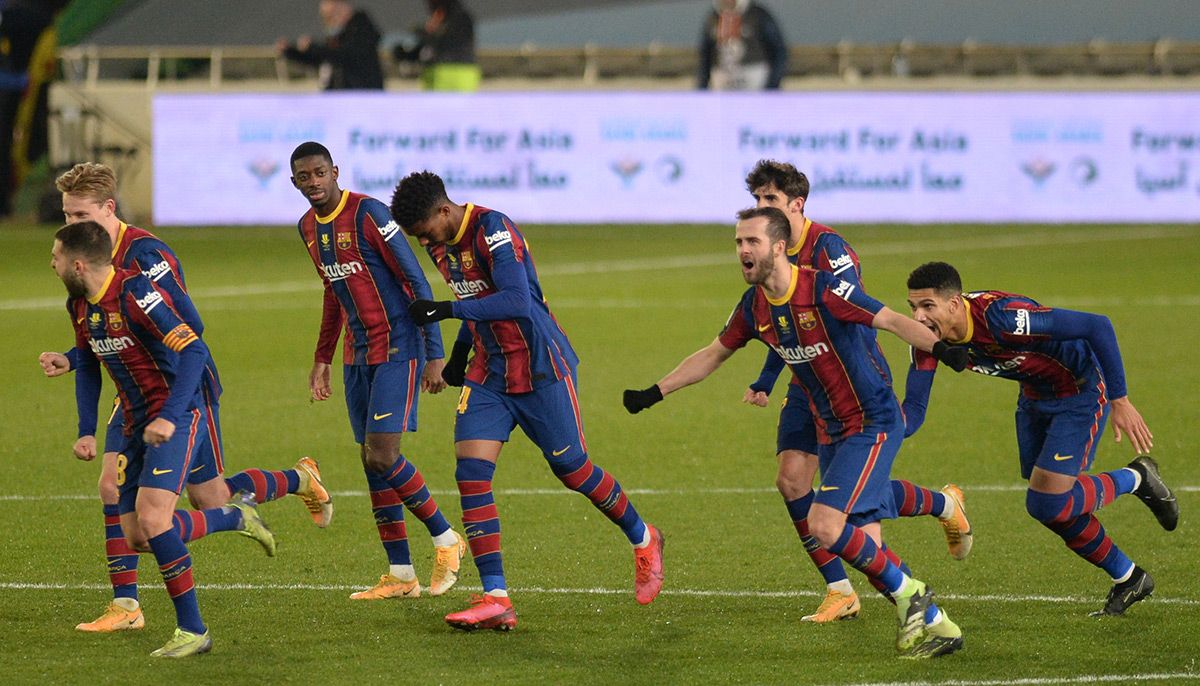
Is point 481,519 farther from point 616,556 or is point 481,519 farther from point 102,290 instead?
point 102,290

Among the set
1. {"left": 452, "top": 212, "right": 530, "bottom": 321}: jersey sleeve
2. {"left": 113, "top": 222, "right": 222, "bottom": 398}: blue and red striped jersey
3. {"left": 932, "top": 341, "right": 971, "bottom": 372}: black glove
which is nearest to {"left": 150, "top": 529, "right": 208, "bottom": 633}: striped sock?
{"left": 113, "top": 222, "right": 222, "bottom": 398}: blue and red striped jersey

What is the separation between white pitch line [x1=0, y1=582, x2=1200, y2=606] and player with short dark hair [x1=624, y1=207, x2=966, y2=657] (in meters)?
0.81

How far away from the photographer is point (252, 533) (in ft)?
24.1

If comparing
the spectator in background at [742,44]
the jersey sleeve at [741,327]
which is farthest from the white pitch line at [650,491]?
the spectator in background at [742,44]

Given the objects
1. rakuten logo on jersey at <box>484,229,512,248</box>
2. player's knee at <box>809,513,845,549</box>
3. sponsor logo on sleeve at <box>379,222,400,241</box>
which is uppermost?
sponsor logo on sleeve at <box>379,222,400,241</box>

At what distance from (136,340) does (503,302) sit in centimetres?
140

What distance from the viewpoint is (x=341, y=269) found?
775 cm

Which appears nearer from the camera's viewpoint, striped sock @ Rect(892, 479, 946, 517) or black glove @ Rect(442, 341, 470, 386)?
striped sock @ Rect(892, 479, 946, 517)

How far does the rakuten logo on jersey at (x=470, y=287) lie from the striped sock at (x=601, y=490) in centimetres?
77

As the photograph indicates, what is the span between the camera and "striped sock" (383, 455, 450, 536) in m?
7.76

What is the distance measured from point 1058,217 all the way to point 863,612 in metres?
17.6

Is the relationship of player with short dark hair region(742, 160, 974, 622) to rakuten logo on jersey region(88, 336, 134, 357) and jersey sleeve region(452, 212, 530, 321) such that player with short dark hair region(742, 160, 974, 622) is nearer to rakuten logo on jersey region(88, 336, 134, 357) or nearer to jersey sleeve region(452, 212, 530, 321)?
jersey sleeve region(452, 212, 530, 321)

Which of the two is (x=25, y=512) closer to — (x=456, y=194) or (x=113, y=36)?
(x=456, y=194)

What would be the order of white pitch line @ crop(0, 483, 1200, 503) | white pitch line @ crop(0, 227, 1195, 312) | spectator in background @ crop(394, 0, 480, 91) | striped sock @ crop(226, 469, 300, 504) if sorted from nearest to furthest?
striped sock @ crop(226, 469, 300, 504) < white pitch line @ crop(0, 483, 1200, 503) < white pitch line @ crop(0, 227, 1195, 312) < spectator in background @ crop(394, 0, 480, 91)
